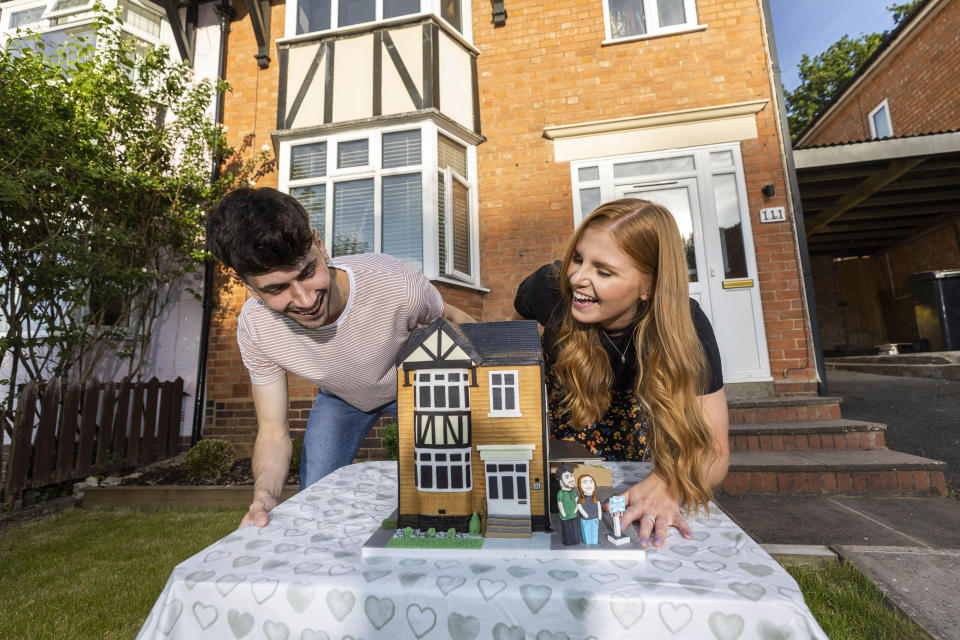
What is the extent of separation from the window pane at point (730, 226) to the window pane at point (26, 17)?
11.1m

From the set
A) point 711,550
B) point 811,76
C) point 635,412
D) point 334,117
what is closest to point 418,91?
point 334,117

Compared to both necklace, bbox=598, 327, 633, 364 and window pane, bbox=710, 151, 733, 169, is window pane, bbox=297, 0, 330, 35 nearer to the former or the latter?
window pane, bbox=710, 151, 733, 169

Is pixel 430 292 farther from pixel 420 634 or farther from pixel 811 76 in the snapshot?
pixel 811 76

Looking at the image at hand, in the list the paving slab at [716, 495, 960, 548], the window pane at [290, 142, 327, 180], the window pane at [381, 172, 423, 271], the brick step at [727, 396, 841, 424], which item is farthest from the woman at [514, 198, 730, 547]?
the window pane at [290, 142, 327, 180]

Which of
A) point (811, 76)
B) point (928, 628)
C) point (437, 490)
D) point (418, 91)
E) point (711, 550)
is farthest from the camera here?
point (811, 76)

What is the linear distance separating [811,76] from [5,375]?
26.6 meters

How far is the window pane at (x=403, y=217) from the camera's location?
564 centimetres

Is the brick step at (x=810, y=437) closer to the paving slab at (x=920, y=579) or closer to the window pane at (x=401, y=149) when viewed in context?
the paving slab at (x=920, y=579)

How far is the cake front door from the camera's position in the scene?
103 cm

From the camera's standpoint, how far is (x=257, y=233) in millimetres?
1307

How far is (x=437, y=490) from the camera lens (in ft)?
3.42

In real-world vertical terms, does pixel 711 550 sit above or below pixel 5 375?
below

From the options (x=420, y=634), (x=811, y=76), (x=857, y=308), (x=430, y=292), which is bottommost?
(x=420, y=634)

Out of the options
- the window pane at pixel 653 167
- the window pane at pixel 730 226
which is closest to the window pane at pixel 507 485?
the window pane at pixel 730 226
